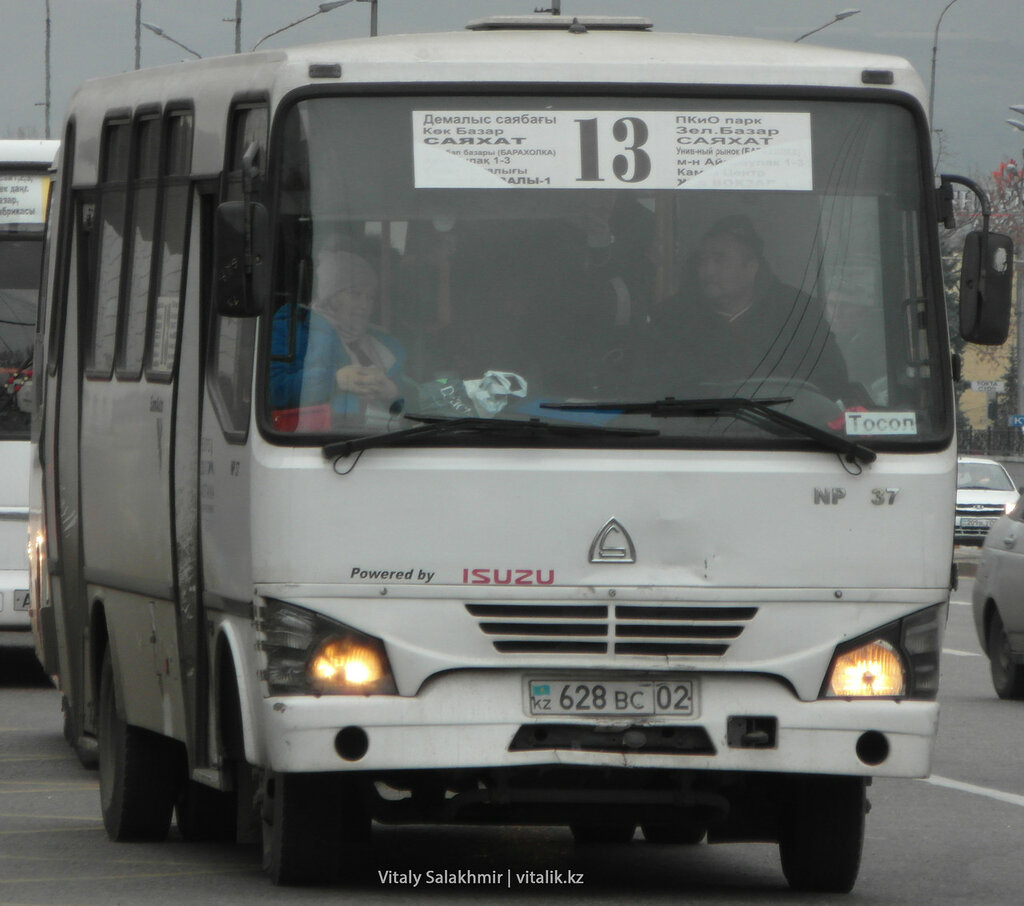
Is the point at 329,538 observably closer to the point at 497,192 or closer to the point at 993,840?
the point at 497,192

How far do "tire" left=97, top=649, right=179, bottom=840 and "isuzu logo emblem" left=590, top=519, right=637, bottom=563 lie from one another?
280 centimetres

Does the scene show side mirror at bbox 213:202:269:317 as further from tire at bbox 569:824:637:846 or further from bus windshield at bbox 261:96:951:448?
tire at bbox 569:824:637:846

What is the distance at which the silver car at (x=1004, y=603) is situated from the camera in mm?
16875

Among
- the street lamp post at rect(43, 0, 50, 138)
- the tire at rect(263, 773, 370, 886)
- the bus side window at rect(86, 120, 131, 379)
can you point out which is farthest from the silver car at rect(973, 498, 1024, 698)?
the street lamp post at rect(43, 0, 50, 138)

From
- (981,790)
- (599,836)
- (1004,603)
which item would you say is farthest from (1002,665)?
(599,836)

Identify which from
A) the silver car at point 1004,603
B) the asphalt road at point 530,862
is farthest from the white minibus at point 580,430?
the silver car at point 1004,603

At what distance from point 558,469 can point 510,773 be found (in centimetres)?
96

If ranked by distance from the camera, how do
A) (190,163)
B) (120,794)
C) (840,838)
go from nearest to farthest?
(840,838)
(190,163)
(120,794)

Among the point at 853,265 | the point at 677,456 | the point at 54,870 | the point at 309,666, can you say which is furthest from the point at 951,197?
the point at 54,870

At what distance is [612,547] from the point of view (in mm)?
7777

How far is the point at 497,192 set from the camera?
7949 millimetres

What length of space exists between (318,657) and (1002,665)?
410 inches

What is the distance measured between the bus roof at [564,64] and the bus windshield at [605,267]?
0.07 meters

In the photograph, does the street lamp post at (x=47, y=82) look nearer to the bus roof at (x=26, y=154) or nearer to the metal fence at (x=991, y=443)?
the metal fence at (x=991, y=443)
